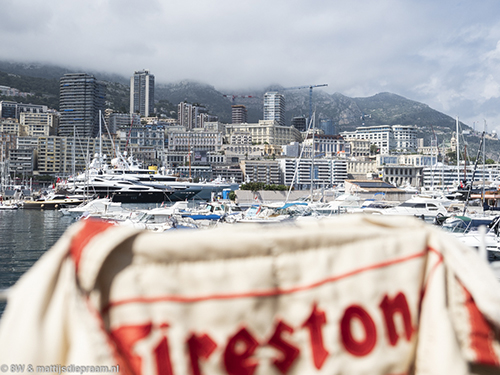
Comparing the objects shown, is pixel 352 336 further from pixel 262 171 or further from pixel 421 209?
pixel 262 171

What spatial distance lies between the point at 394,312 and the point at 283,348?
0.38 metres

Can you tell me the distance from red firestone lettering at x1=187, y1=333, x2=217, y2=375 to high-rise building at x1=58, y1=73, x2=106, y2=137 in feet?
497

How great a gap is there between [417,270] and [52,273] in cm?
111

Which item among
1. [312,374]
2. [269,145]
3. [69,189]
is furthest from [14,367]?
[269,145]

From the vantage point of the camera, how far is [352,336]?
1400 millimetres

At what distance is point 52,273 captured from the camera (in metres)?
1.22

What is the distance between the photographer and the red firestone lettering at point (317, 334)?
137 centimetres

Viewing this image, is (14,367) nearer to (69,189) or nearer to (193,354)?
(193,354)

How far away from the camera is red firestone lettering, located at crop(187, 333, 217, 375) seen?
4.17ft

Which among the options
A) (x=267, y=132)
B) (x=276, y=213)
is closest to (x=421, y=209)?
(x=276, y=213)

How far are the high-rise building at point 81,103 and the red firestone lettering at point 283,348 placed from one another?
151440 mm

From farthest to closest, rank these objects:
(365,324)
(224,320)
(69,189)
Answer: (69,189) → (365,324) → (224,320)

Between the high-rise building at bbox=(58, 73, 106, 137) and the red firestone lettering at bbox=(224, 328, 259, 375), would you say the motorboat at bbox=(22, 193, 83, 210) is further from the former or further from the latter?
the high-rise building at bbox=(58, 73, 106, 137)

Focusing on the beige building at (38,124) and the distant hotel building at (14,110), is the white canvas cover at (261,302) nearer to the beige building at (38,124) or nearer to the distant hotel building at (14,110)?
the beige building at (38,124)
